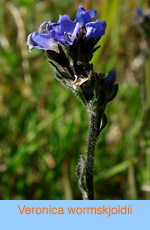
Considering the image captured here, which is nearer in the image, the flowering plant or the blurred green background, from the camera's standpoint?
the flowering plant

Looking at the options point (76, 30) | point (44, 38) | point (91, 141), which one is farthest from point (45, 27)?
point (91, 141)

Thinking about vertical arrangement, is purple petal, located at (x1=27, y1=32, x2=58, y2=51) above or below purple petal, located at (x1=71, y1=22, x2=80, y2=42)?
above

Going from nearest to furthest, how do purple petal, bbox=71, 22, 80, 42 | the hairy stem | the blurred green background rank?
purple petal, bbox=71, 22, 80, 42, the hairy stem, the blurred green background

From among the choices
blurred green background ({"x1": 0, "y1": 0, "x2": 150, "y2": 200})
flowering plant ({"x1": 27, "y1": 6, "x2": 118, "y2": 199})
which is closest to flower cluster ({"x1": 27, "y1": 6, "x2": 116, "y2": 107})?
flowering plant ({"x1": 27, "y1": 6, "x2": 118, "y2": 199})

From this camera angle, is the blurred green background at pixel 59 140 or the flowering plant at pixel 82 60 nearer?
the flowering plant at pixel 82 60

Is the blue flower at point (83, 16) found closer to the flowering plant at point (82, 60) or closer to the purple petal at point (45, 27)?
the flowering plant at point (82, 60)

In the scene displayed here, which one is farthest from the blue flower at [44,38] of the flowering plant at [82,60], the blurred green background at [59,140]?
the blurred green background at [59,140]

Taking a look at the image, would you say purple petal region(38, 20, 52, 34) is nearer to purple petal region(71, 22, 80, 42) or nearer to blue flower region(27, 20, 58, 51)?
blue flower region(27, 20, 58, 51)

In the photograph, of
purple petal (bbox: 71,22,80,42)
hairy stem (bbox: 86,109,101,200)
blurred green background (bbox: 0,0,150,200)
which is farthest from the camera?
blurred green background (bbox: 0,0,150,200)
